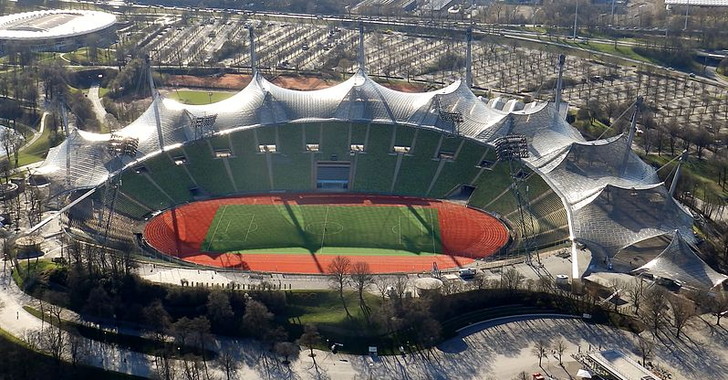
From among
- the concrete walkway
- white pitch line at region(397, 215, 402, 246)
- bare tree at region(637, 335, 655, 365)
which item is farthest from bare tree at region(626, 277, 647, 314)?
white pitch line at region(397, 215, 402, 246)

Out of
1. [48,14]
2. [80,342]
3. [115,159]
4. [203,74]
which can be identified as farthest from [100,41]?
[80,342]

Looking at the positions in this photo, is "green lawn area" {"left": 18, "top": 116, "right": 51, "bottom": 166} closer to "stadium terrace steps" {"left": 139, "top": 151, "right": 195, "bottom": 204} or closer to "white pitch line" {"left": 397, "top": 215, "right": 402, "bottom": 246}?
"stadium terrace steps" {"left": 139, "top": 151, "right": 195, "bottom": 204}

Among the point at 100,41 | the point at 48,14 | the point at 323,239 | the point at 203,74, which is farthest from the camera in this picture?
the point at 48,14

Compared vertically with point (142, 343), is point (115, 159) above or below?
above

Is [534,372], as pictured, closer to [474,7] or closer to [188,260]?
[188,260]

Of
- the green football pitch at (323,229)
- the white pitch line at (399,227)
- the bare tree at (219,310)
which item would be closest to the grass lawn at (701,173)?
the green football pitch at (323,229)

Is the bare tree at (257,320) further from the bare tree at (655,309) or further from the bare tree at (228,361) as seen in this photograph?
the bare tree at (655,309)
